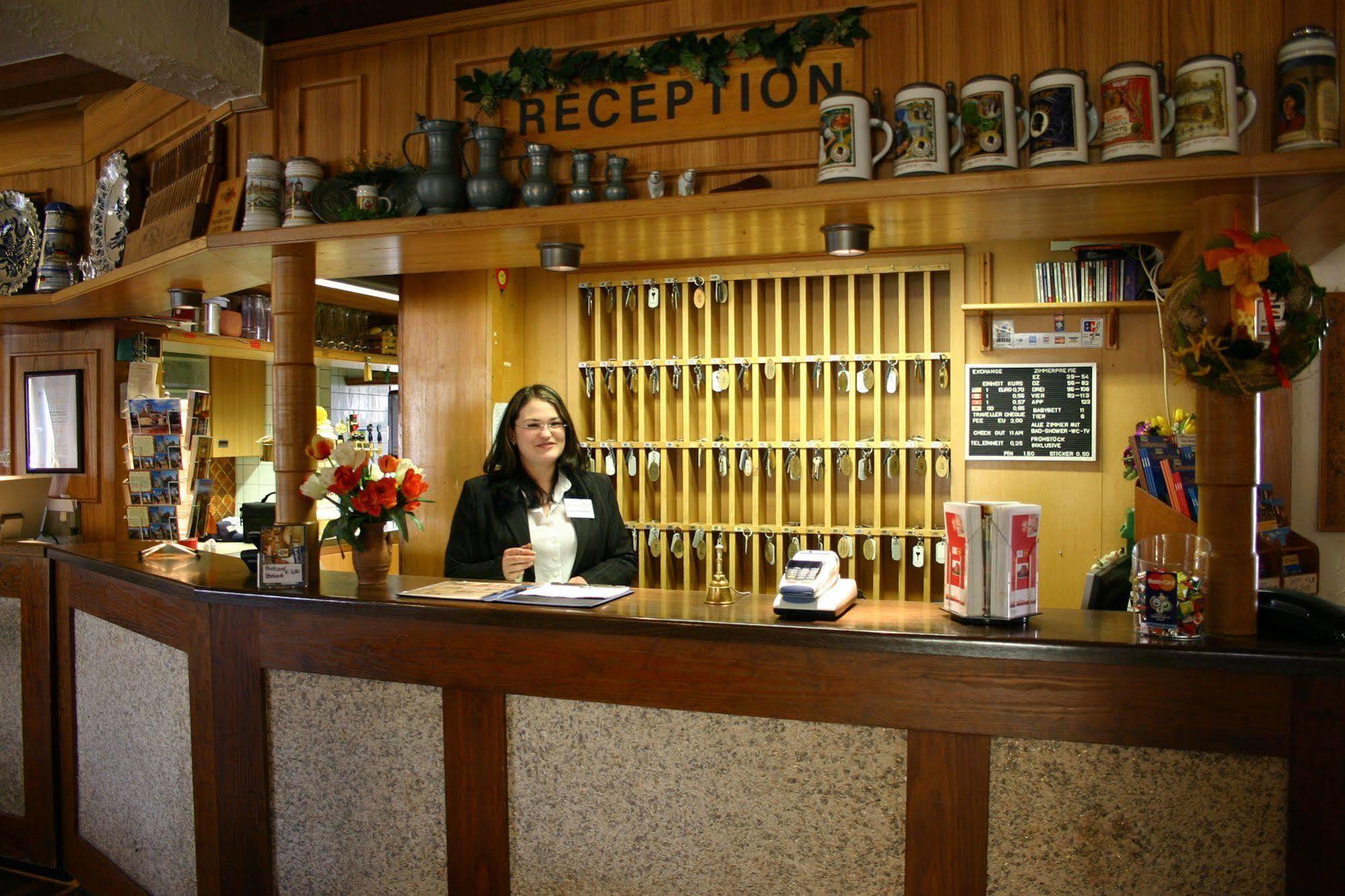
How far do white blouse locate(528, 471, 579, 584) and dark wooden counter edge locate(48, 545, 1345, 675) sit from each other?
87 cm

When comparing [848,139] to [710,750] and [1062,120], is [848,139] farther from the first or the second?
[710,750]

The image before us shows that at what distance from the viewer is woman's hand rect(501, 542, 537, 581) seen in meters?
2.87

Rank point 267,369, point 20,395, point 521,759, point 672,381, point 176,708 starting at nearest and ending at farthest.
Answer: point 521,759 < point 176,708 < point 672,381 < point 20,395 < point 267,369

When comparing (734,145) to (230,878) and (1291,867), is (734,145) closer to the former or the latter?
(1291,867)

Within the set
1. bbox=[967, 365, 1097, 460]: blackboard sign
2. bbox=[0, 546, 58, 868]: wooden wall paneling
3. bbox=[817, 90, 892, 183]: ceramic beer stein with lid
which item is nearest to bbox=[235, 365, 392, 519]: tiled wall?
bbox=[0, 546, 58, 868]: wooden wall paneling

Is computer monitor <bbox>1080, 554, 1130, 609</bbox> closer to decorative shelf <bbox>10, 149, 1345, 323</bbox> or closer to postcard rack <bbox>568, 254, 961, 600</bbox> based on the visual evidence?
decorative shelf <bbox>10, 149, 1345, 323</bbox>

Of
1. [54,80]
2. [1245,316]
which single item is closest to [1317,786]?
[1245,316]

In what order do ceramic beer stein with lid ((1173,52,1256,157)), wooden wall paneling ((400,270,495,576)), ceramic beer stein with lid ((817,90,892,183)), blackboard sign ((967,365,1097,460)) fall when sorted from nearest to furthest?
ceramic beer stein with lid ((1173,52,1256,157)) < ceramic beer stein with lid ((817,90,892,183)) < blackboard sign ((967,365,1097,460)) < wooden wall paneling ((400,270,495,576))

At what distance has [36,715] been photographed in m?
3.42

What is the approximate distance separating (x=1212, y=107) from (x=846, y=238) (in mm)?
858

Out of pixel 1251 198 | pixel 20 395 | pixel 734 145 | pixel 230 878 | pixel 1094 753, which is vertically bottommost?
pixel 230 878

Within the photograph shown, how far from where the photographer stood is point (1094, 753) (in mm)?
1858

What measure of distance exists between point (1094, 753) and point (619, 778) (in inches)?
40.6

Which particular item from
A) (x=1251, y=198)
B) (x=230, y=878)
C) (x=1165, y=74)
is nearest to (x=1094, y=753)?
(x=1251, y=198)
